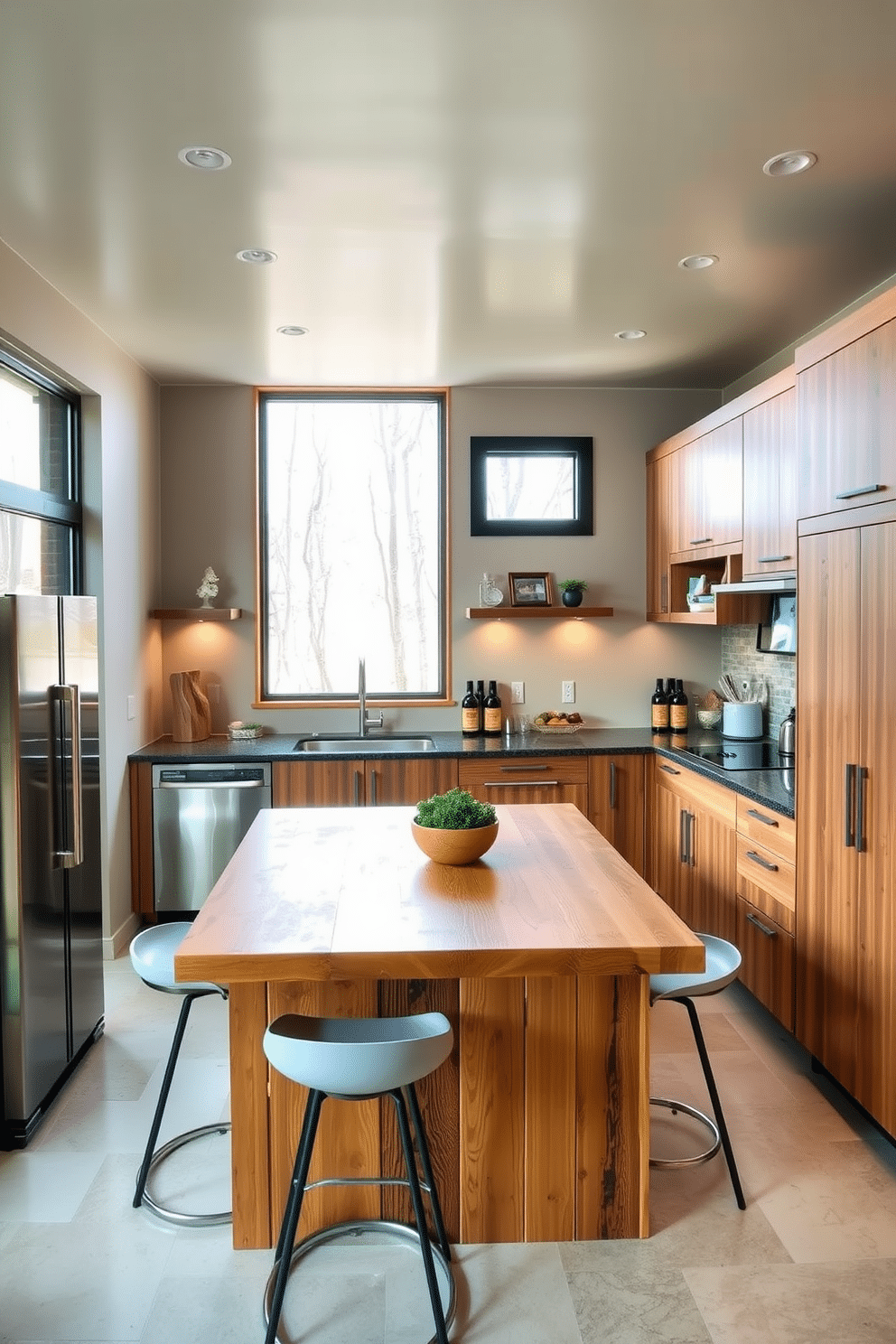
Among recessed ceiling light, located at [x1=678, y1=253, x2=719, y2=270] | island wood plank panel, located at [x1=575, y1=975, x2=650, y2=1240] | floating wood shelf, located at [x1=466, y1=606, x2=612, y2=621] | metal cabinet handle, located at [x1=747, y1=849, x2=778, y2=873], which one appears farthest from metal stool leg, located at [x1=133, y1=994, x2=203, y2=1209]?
floating wood shelf, located at [x1=466, y1=606, x2=612, y2=621]

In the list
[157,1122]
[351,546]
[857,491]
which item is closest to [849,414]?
[857,491]

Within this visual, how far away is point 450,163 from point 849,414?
1304 mm

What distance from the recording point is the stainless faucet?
5.08m

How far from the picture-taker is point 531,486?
5.27 meters

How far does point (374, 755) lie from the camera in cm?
461

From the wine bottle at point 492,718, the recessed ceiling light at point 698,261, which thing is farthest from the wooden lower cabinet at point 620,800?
the recessed ceiling light at point 698,261

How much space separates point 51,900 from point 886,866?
2437 millimetres

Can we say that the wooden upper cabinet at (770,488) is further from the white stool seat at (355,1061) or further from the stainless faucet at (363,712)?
the white stool seat at (355,1061)

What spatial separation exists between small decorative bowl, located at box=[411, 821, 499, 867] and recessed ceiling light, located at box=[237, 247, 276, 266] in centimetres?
193

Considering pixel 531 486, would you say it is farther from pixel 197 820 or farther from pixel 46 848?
pixel 46 848

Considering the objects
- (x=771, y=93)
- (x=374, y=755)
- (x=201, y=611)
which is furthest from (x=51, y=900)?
(x=771, y=93)

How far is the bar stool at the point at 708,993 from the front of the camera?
8.19 ft

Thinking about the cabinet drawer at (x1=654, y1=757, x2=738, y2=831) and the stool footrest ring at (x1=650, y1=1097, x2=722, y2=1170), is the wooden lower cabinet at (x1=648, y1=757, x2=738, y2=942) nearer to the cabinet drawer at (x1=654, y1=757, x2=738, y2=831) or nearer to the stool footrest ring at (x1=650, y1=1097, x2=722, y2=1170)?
the cabinet drawer at (x1=654, y1=757, x2=738, y2=831)

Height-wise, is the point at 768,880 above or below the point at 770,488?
below
